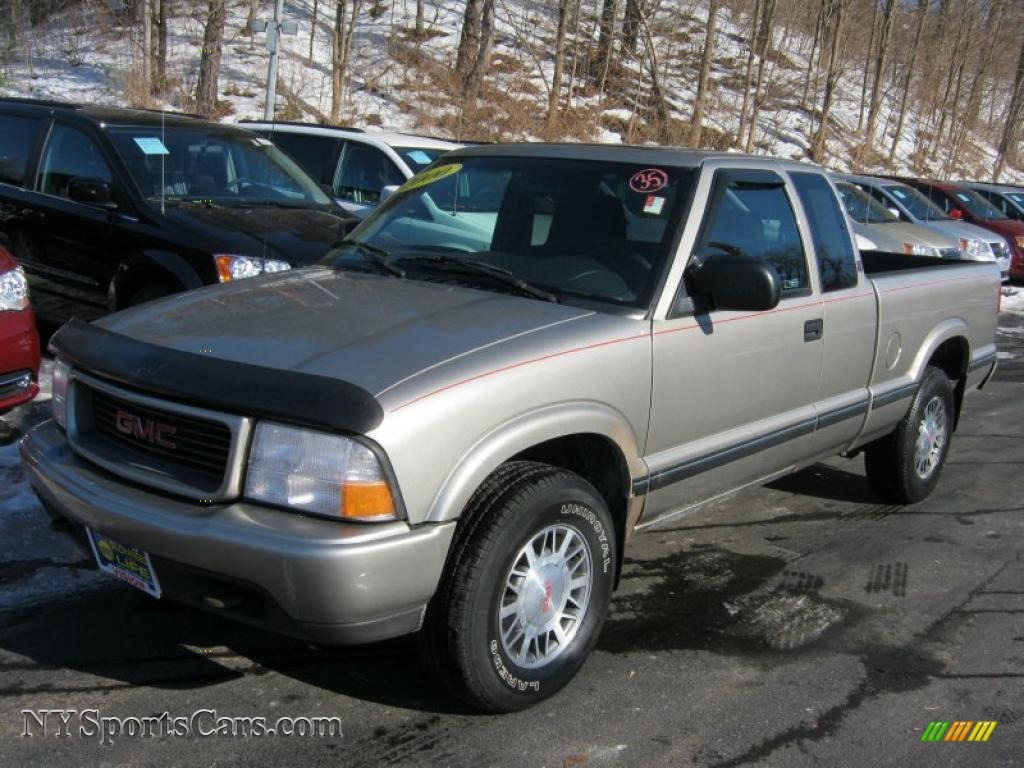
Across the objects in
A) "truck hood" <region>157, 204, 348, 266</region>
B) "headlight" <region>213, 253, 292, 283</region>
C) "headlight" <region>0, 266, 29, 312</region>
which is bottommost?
"headlight" <region>0, 266, 29, 312</region>

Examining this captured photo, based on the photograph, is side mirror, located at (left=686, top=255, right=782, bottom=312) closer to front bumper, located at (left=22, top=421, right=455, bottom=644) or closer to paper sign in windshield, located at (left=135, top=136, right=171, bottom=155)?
front bumper, located at (left=22, top=421, right=455, bottom=644)

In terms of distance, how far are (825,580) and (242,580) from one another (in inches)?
113

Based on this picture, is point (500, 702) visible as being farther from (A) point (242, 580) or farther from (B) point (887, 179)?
(B) point (887, 179)

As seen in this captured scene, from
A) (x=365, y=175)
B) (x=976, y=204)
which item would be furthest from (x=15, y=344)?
(x=976, y=204)

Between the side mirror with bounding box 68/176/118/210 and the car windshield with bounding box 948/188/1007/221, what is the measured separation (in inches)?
590

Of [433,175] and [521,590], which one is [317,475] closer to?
[521,590]

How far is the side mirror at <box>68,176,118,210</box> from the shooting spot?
6.73m

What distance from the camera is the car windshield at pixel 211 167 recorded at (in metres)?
7.13

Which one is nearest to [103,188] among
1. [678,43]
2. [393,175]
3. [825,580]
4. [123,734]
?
[393,175]

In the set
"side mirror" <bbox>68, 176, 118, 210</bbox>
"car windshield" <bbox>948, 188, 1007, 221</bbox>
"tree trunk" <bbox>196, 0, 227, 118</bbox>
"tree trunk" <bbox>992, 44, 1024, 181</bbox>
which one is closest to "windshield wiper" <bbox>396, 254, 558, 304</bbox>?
"side mirror" <bbox>68, 176, 118, 210</bbox>

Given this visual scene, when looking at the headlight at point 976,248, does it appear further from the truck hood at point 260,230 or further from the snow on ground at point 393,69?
the snow on ground at point 393,69

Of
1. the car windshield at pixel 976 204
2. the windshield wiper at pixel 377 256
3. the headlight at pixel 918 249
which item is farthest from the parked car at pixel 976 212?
the windshield wiper at pixel 377 256

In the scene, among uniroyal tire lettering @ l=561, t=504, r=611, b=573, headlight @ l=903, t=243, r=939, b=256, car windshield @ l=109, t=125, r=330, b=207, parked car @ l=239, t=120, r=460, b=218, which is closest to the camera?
uniroyal tire lettering @ l=561, t=504, r=611, b=573

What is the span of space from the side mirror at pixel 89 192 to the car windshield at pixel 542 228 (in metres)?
2.90
